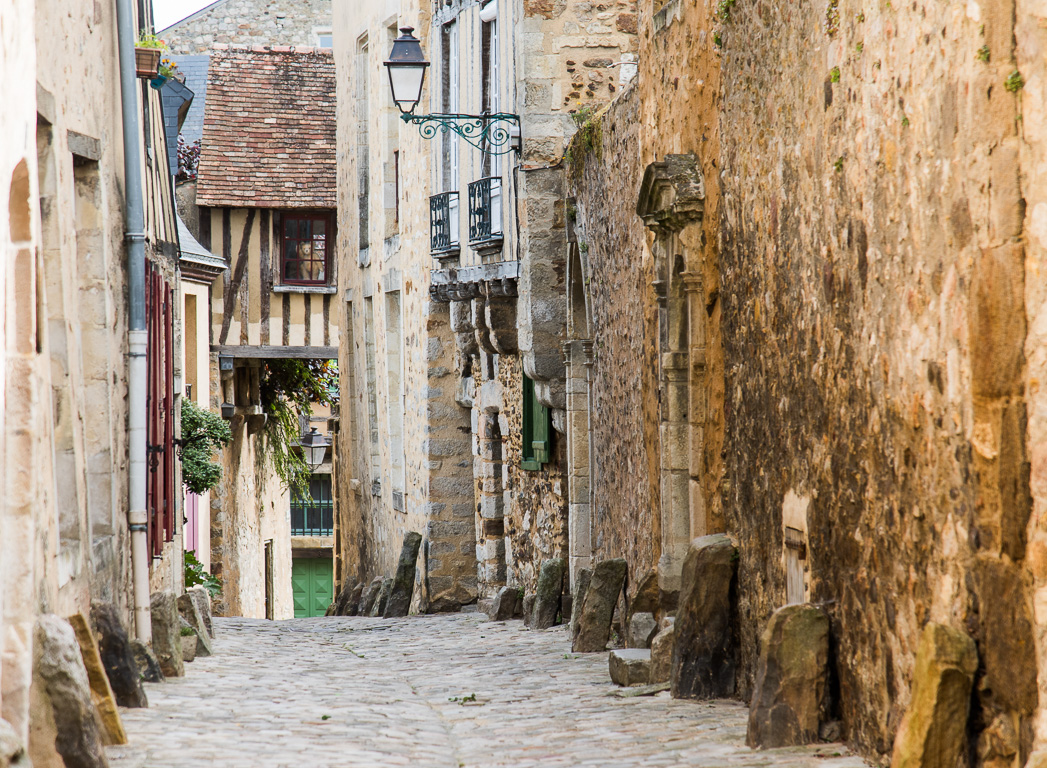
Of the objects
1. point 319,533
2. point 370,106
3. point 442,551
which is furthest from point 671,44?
point 319,533

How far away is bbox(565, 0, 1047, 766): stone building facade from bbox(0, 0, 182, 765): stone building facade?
267 centimetres

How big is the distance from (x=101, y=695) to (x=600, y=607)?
12.9 feet

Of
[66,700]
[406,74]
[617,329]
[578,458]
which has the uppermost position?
[406,74]

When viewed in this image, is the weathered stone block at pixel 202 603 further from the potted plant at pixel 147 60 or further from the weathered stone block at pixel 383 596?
the weathered stone block at pixel 383 596

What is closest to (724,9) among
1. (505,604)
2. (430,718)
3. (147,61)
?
(430,718)

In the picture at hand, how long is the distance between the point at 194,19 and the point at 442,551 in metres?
15.1

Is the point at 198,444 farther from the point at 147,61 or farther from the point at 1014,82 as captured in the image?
the point at 1014,82

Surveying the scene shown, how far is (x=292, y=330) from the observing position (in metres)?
19.9

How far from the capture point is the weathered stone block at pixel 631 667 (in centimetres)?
665

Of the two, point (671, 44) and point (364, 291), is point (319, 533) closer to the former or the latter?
point (364, 291)

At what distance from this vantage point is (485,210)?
1178 centimetres

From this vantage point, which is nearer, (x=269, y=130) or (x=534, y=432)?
(x=534, y=432)

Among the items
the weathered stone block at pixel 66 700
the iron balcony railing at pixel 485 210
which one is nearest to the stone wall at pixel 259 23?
the iron balcony railing at pixel 485 210

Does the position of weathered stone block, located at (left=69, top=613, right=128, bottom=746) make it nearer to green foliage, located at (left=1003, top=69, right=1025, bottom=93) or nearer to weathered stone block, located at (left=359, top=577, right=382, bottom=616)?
green foliage, located at (left=1003, top=69, right=1025, bottom=93)
